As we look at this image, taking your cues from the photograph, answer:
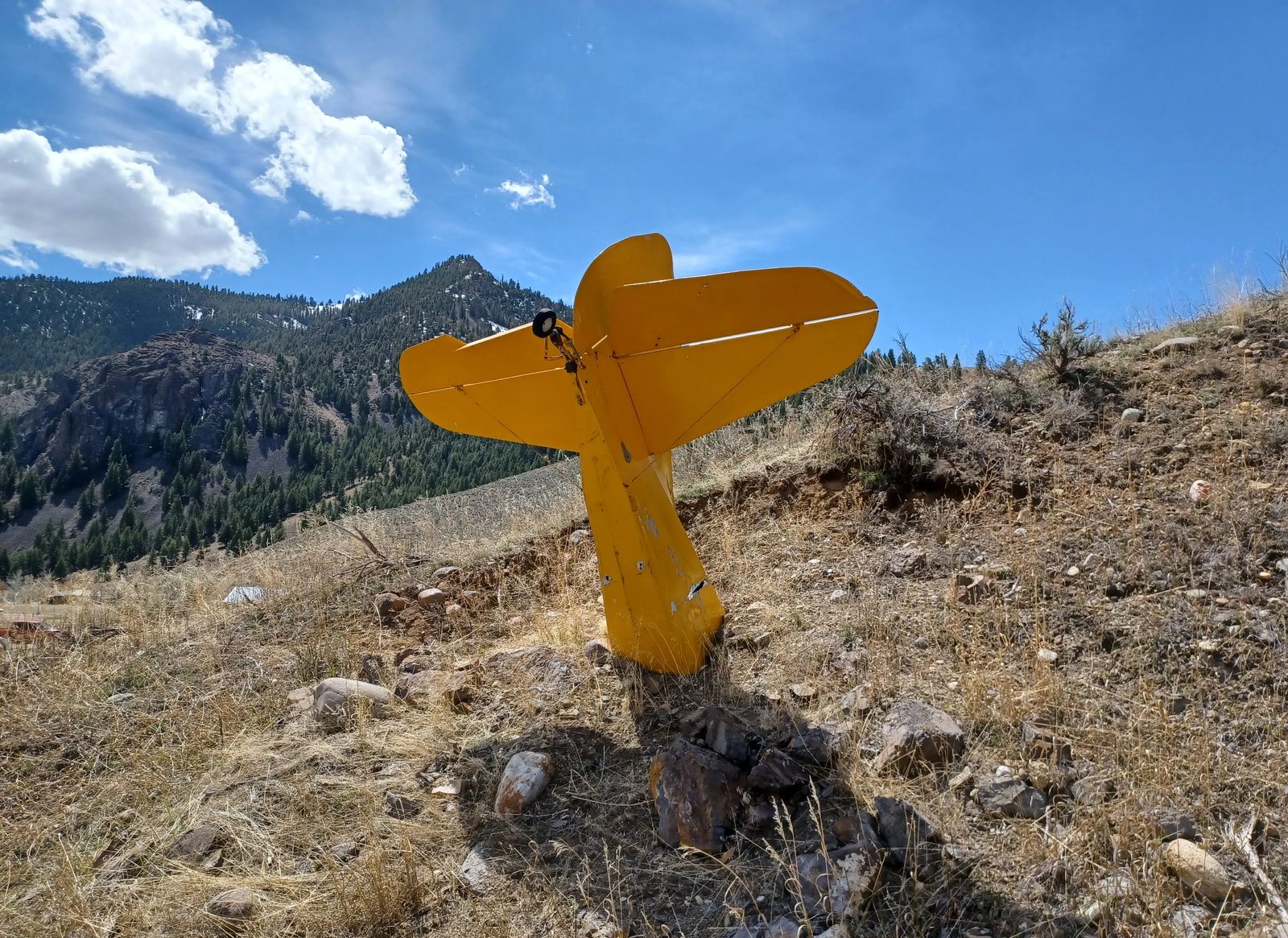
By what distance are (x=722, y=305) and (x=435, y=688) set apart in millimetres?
2827

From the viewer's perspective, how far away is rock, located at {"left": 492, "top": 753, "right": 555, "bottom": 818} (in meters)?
2.95

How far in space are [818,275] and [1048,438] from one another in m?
3.83

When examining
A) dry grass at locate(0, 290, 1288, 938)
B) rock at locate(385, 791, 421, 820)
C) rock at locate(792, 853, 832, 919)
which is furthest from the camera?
rock at locate(385, 791, 421, 820)

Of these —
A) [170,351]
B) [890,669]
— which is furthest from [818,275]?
[170,351]

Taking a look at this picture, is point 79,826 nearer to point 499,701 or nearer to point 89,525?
point 499,701

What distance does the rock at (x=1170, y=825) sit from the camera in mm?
2154

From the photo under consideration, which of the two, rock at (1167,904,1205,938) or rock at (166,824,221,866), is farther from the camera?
rock at (166,824,221,866)

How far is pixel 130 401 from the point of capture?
138250mm

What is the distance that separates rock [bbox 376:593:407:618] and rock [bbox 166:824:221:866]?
2.90 m

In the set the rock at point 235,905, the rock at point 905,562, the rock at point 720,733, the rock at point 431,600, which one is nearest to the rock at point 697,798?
the rock at point 720,733

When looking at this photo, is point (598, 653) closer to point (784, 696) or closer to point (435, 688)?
point (435, 688)

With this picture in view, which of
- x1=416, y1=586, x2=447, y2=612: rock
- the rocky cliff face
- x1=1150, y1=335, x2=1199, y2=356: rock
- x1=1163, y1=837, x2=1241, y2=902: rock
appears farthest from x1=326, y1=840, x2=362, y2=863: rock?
the rocky cliff face

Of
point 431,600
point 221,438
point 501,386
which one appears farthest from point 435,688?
point 221,438

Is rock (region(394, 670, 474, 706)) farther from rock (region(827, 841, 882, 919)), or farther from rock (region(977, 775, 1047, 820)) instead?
rock (region(977, 775, 1047, 820))
